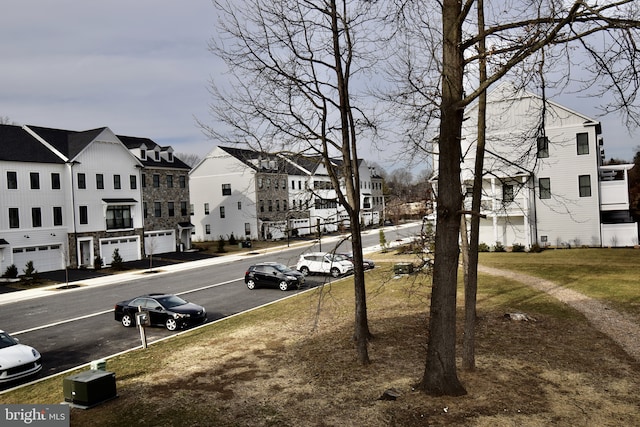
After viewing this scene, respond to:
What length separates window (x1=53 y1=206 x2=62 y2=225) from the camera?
38.2 meters

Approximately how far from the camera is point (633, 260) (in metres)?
28.4

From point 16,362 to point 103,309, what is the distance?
10.4 meters

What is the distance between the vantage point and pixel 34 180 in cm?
3694

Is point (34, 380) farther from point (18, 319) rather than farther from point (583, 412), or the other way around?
point (583, 412)

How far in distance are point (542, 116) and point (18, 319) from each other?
23782mm

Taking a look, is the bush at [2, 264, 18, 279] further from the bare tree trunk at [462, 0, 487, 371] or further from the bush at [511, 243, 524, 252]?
the bush at [511, 243, 524, 252]

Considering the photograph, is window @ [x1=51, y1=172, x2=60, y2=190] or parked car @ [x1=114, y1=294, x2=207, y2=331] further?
window @ [x1=51, y1=172, x2=60, y2=190]

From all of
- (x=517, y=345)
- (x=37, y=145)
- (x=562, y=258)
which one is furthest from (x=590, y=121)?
(x=37, y=145)

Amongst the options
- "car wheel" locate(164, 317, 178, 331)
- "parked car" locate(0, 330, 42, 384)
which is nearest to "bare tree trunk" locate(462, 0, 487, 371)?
"car wheel" locate(164, 317, 178, 331)

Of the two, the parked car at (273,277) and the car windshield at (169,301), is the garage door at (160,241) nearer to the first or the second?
the parked car at (273,277)

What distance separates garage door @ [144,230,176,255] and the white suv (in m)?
21.0

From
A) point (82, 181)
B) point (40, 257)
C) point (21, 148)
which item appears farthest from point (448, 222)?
point (21, 148)

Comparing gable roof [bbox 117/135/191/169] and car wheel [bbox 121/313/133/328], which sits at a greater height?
gable roof [bbox 117/135/191/169]

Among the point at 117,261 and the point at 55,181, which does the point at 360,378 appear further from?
the point at 55,181
